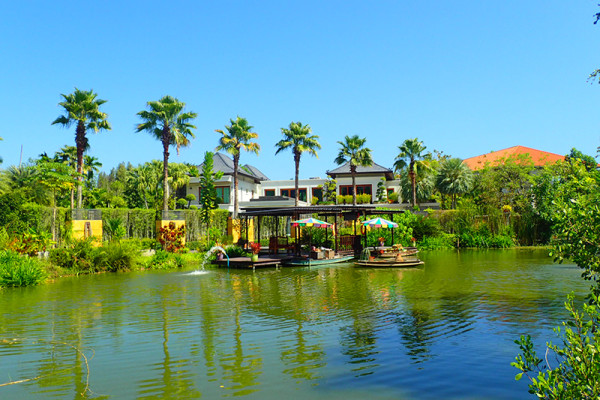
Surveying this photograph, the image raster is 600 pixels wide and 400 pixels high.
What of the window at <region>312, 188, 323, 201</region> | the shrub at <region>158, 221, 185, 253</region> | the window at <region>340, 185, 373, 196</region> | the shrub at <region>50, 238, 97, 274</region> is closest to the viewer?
the shrub at <region>50, 238, 97, 274</region>

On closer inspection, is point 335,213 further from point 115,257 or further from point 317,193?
point 317,193

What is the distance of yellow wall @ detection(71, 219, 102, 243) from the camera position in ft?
83.8

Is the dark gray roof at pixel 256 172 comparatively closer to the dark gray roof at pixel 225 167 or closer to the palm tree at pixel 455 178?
the dark gray roof at pixel 225 167

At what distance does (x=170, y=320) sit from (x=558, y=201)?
8.52 m

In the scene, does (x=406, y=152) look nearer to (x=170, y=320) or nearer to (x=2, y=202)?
(x=2, y=202)

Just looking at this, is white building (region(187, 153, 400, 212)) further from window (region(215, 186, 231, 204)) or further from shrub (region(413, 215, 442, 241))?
shrub (region(413, 215, 442, 241))

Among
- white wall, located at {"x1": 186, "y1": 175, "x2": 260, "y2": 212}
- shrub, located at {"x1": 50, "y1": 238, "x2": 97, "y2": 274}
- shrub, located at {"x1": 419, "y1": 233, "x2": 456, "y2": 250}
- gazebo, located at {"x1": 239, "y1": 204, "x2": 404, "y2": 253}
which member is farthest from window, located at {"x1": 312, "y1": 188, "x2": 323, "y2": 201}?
shrub, located at {"x1": 50, "y1": 238, "x2": 97, "y2": 274}

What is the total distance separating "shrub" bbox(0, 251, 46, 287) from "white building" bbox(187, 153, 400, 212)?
27.5 meters

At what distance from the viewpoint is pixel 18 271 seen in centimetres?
1653

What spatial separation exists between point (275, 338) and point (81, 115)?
2989 cm

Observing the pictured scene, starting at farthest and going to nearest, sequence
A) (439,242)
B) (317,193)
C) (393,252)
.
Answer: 1. (317,193)
2. (439,242)
3. (393,252)

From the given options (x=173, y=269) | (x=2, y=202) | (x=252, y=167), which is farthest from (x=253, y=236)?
(x=252, y=167)

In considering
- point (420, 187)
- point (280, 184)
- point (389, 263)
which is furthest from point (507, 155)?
point (389, 263)

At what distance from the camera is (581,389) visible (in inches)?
125
